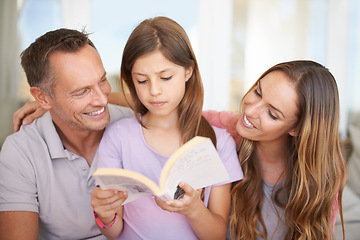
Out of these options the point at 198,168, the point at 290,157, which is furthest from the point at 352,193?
the point at 198,168

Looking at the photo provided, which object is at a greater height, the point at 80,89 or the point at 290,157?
the point at 80,89

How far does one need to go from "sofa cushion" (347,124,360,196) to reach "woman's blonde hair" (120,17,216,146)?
1619mm

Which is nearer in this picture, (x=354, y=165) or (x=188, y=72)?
(x=188, y=72)

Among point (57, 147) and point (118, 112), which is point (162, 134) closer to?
point (118, 112)

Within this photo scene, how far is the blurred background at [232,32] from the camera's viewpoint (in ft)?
12.4

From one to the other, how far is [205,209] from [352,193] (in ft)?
5.23

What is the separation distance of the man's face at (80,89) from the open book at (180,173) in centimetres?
50

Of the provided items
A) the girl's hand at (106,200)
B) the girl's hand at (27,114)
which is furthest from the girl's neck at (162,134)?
the girl's hand at (27,114)

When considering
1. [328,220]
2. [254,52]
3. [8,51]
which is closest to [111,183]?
[328,220]

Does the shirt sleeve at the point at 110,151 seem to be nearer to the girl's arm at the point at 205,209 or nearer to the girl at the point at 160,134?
the girl at the point at 160,134

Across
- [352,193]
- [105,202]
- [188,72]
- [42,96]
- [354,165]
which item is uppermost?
[188,72]

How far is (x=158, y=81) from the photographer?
1.29m

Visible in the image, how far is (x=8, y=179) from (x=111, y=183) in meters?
0.71

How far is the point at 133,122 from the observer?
151 centimetres
